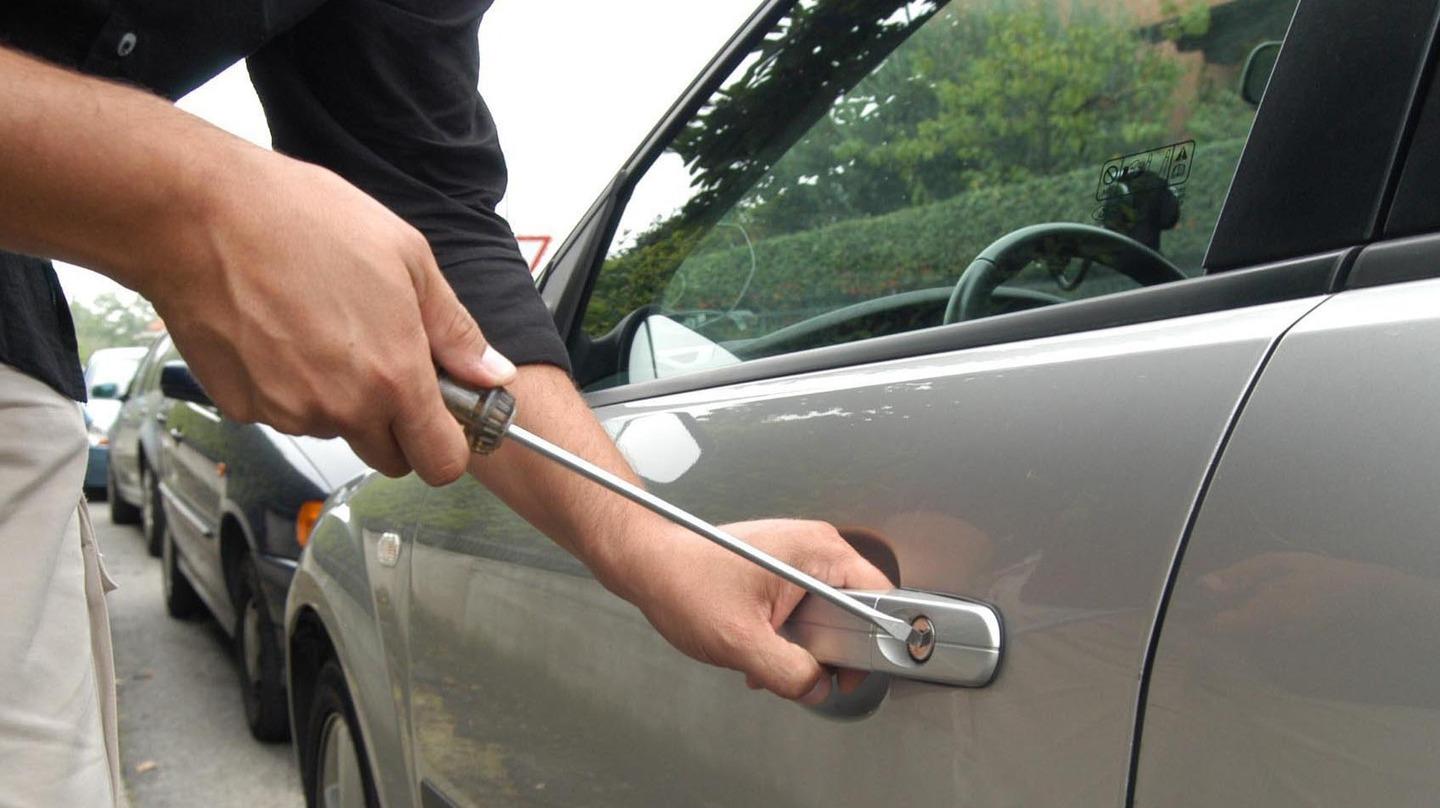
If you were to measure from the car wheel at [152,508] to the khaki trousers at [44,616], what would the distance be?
6260 millimetres

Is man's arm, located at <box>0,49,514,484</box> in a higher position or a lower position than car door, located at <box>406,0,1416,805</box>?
higher

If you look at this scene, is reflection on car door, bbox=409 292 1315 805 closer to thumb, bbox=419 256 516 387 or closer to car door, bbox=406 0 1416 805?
car door, bbox=406 0 1416 805

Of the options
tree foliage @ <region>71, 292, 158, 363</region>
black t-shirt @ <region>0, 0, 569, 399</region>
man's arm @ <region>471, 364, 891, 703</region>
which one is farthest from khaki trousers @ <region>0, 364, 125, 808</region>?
tree foliage @ <region>71, 292, 158, 363</region>

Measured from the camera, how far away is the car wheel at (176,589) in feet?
21.0

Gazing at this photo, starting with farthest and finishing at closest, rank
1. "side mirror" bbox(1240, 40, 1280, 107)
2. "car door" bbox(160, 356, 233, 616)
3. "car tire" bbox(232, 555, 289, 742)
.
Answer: "car door" bbox(160, 356, 233, 616) → "car tire" bbox(232, 555, 289, 742) → "side mirror" bbox(1240, 40, 1280, 107)

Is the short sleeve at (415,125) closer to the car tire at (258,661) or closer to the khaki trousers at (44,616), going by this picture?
the khaki trousers at (44,616)

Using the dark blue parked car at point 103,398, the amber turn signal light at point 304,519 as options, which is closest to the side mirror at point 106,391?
the dark blue parked car at point 103,398

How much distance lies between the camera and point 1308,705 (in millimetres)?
845

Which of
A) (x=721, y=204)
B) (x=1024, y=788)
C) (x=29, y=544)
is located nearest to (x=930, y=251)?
(x=721, y=204)

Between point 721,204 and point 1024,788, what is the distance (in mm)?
1142

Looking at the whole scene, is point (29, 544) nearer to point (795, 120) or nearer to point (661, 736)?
point (661, 736)

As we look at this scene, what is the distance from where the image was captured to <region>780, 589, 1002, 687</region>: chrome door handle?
107 centimetres

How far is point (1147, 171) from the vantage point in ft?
4.35

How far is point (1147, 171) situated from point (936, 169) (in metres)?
0.29
